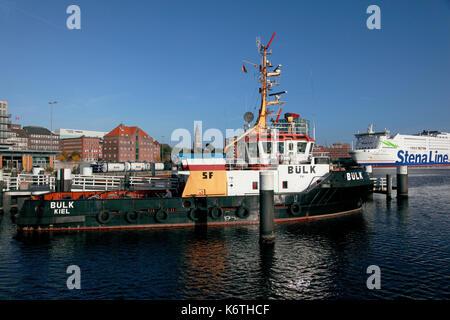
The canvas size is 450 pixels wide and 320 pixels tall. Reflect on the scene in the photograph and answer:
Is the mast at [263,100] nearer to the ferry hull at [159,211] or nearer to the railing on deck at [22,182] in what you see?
the ferry hull at [159,211]

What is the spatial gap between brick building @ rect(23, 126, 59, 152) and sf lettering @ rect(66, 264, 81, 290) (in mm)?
122948

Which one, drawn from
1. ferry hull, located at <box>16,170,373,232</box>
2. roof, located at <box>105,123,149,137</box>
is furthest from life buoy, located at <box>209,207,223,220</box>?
roof, located at <box>105,123,149,137</box>

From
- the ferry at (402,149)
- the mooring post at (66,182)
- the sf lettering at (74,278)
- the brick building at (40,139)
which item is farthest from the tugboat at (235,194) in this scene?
the brick building at (40,139)

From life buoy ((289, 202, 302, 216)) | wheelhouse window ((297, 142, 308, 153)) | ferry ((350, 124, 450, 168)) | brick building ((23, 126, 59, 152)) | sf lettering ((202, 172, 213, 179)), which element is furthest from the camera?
brick building ((23, 126, 59, 152))

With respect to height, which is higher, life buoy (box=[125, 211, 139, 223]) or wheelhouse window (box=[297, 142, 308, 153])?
wheelhouse window (box=[297, 142, 308, 153])

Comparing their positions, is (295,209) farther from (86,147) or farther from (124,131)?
(86,147)

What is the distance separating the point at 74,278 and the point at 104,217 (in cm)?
729

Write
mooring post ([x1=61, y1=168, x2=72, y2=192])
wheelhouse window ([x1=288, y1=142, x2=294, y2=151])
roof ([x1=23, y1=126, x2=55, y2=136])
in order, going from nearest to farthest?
1. wheelhouse window ([x1=288, y1=142, x2=294, y2=151])
2. mooring post ([x1=61, y1=168, x2=72, y2=192])
3. roof ([x1=23, y1=126, x2=55, y2=136])

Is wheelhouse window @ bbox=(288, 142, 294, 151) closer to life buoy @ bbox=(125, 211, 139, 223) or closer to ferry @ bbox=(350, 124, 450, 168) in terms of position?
life buoy @ bbox=(125, 211, 139, 223)

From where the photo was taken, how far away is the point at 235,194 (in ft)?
63.6

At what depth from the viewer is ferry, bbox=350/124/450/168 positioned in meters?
106

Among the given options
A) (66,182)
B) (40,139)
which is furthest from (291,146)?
(40,139)

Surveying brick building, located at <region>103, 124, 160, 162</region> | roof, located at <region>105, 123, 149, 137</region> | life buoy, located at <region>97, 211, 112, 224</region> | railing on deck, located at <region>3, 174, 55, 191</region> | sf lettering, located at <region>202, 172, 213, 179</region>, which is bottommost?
life buoy, located at <region>97, 211, 112, 224</region>

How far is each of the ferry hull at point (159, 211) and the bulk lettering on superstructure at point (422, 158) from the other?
105839 mm
